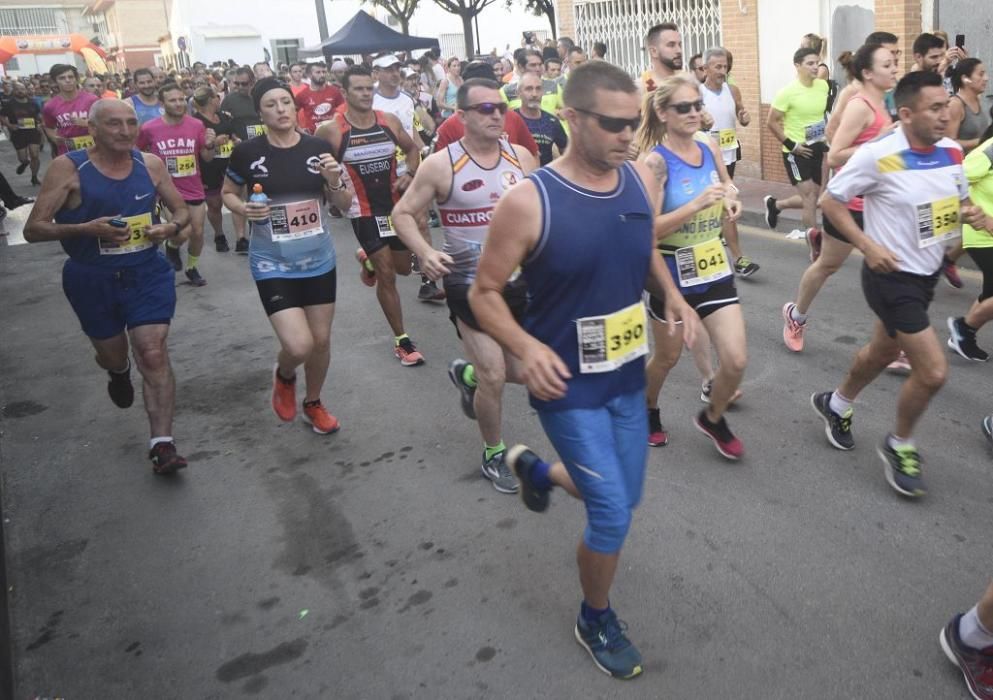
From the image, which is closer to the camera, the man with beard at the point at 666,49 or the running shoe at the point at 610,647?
the running shoe at the point at 610,647

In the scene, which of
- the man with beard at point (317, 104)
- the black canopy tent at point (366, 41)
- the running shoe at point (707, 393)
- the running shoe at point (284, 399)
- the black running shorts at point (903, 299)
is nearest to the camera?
→ the black running shorts at point (903, 299)

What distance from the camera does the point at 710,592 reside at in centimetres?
363

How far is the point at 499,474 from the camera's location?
4703mm

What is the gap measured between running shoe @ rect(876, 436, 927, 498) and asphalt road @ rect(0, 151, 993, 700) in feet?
0.20

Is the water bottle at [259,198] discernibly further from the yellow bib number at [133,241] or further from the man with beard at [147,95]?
the man with beard at [147,95]

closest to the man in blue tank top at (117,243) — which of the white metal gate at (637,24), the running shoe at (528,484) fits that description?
the running shoe at (528,484)

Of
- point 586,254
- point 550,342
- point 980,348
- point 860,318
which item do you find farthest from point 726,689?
point 860,318

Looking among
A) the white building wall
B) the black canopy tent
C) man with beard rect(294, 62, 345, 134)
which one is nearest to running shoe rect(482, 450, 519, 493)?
man with beard rect(294, 62, 345, 134)

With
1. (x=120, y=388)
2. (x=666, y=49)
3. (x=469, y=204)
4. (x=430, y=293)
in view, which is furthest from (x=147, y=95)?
(x=469, y=204)

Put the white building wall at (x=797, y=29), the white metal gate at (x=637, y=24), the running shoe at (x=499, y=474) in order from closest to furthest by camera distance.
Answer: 1. the running shoe at (x=499, y=474)
2. the white building wall at (x=797, y=29)
3. the white metal gate at (x=637, y=24)

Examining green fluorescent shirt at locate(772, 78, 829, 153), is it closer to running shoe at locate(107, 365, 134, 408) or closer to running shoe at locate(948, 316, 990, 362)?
running shoe at locate(948, 316, 990, 362)

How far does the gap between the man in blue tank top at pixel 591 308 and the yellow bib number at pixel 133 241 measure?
2.79 meters

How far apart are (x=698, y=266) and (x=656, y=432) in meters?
0.97

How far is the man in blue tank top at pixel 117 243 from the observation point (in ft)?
16.2
